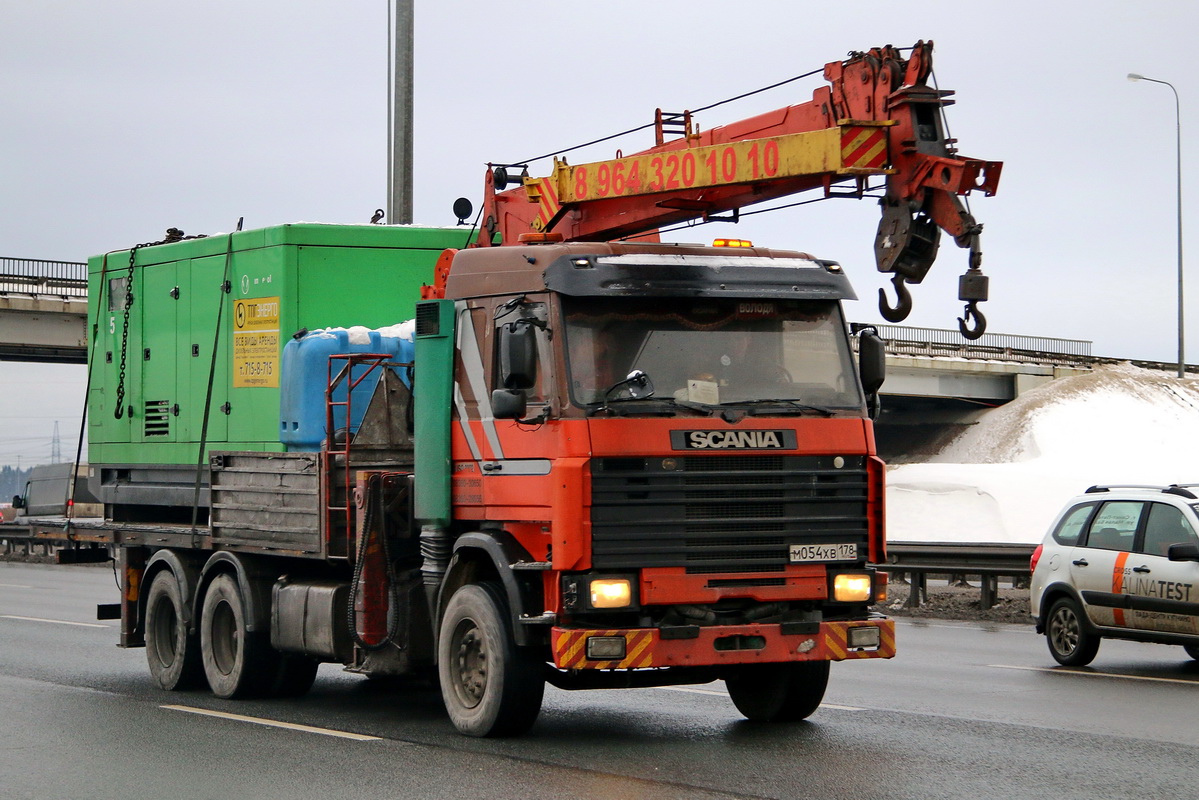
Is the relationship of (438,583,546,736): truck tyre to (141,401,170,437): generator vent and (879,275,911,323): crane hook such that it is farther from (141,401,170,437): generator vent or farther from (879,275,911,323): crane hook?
(141,401,170,437): generator vent

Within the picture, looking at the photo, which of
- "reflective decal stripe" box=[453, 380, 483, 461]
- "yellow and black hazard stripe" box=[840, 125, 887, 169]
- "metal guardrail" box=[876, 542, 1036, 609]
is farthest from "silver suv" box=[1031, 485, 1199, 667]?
"reflective decal stripe" box=[453, 380, 483, 461]

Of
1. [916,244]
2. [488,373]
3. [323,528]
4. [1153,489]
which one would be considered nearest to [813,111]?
[916,244]

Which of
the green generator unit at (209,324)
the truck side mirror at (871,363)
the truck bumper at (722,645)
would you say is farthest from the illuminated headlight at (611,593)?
the green generator unit at (209,324)

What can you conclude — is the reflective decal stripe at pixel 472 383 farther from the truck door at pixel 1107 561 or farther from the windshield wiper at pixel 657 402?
the truck door at pixel 1107 561

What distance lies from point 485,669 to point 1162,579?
22.1ft

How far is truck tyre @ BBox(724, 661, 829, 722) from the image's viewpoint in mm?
10562

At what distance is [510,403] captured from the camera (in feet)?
31.4

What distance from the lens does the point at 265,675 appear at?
41.5 ft

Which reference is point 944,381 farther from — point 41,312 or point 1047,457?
point 41,312

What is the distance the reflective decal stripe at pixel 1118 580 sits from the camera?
46.2 ft

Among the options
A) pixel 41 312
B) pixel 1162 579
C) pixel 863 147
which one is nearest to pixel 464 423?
pixel 863 147

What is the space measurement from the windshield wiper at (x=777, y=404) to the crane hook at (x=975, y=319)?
3.26ft

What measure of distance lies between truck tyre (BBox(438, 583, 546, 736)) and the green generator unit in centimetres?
321

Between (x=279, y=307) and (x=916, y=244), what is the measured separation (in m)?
5.33
